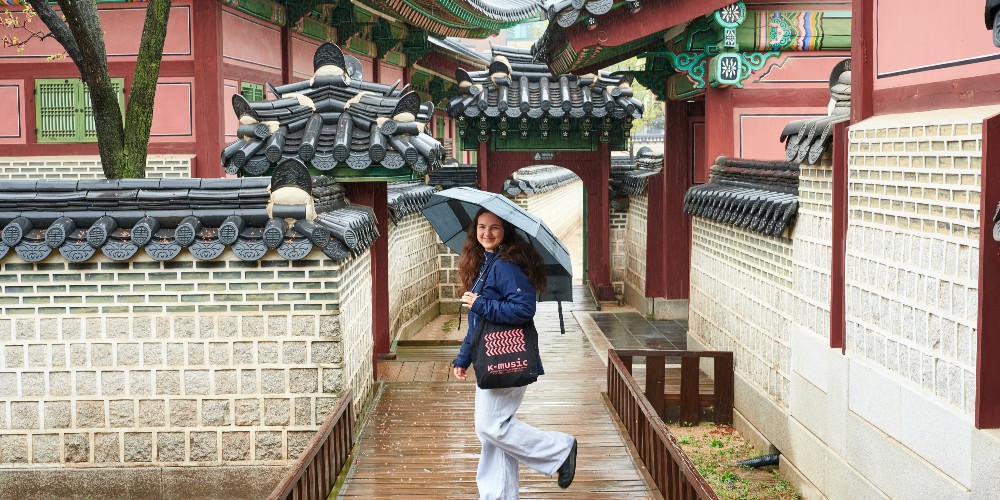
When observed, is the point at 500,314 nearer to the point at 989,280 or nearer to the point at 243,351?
the point at 989,280

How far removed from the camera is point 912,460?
632 centimetres

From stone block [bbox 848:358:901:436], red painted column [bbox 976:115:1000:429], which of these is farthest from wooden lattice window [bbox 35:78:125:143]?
red painted column [bbox 976:115:1000:429]

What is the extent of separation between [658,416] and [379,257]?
4724mm

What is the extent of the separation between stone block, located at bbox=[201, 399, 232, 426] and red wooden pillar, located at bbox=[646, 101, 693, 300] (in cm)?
1012

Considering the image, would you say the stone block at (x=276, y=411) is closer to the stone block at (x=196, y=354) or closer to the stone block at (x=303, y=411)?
the stone block at (x=303, y=411)

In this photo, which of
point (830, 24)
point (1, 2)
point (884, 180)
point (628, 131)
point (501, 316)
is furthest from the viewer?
point (628, 131)

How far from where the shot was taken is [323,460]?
6195 millimetres

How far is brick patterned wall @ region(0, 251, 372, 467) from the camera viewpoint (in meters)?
7.43

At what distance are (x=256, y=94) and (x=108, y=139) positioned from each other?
421 cm

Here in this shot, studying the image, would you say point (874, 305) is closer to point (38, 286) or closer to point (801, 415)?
point (801, 415)

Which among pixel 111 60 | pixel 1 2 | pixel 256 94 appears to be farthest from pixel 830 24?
pixel 1 2

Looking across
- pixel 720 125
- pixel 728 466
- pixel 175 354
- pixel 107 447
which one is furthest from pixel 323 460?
pixel 720 125

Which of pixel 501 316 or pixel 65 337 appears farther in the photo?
pixel 65 337

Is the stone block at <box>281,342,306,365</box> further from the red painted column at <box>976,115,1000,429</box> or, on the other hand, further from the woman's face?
the red painted column at <box>976,115,1000,429</box>
